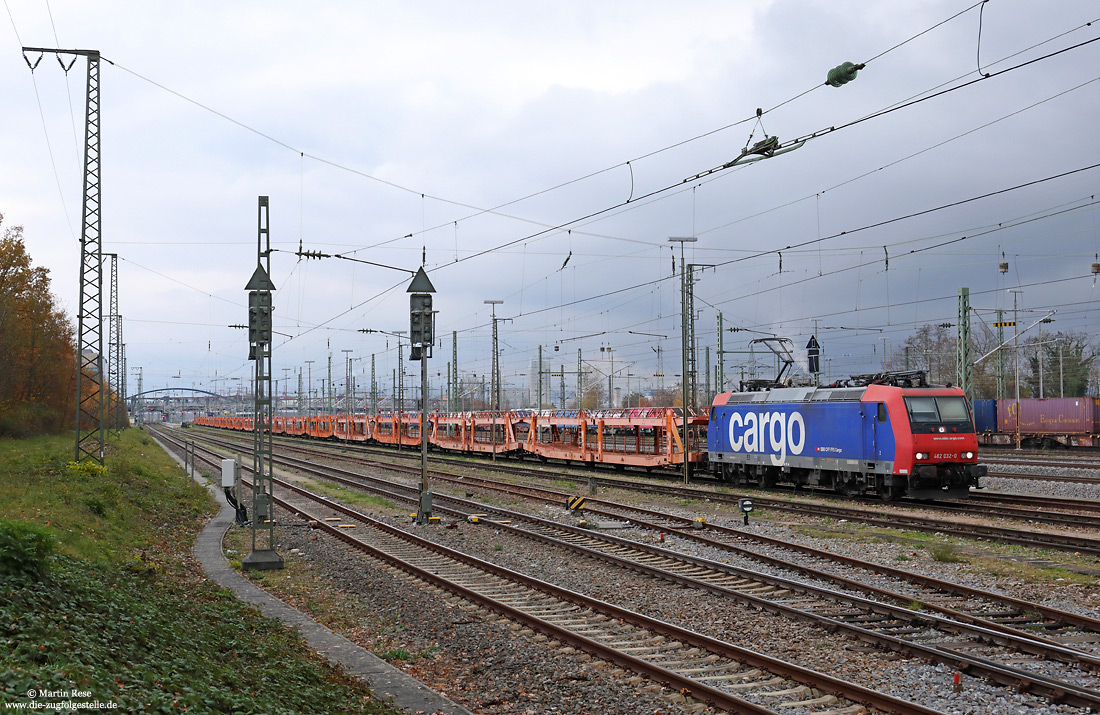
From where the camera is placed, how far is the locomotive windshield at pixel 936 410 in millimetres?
23086

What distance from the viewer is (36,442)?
43969 millimetres

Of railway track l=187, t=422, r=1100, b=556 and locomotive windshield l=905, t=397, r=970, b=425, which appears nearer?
railway track l=187, t=422, r=1100, b=556

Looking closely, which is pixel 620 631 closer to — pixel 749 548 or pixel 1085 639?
pixel 1085 639

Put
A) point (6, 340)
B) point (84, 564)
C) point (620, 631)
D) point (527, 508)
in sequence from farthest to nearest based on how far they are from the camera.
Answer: point (6, 340) → point (527, 508) → point (84, 564) → point (620, 631)

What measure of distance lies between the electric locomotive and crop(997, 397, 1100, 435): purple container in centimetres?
2834

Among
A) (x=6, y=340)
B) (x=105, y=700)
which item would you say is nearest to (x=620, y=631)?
(x=105, y=700)

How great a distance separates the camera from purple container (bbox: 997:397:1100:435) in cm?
4722

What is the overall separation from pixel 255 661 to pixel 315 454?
52.1 metres

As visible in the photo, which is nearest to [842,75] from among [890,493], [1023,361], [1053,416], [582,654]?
[582,654]

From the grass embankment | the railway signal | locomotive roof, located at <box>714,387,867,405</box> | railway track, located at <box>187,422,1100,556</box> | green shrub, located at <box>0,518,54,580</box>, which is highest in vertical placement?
the railway signal

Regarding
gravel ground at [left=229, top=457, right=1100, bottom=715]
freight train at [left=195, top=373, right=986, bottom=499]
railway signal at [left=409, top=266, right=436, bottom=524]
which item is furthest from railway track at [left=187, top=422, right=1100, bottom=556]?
railway signal at [left=409, top=266, right=436, bottom=524]

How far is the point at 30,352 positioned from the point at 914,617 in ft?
173

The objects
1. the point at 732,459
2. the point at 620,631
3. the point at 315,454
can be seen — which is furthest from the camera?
the point at 315,454

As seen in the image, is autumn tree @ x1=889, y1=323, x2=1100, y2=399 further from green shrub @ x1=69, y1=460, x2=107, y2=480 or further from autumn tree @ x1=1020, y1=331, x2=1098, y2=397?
green shrub @ x1=69, y1=460, x2=107, y2=480
